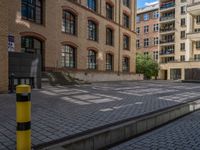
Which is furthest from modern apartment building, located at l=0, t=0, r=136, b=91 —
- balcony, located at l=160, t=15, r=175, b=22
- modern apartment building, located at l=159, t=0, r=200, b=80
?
balcony, located at l=160, t=15, r=175, b=22

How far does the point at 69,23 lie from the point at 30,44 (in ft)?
20.1

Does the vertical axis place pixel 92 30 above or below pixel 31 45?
above

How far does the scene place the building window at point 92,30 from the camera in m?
26.4

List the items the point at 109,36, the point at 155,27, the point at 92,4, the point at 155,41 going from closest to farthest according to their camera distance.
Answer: the point at 92,4 < the point at 109,36 < the point at 155,27 < the point at 155,41

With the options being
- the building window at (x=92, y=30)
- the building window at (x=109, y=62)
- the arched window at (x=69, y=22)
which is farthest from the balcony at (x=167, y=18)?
the arched window at (x=69, y=22)

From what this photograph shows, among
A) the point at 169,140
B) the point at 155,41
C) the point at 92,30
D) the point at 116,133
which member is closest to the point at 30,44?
the point at 92,30

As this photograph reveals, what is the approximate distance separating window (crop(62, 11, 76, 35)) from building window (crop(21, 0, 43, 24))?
343 centimetres

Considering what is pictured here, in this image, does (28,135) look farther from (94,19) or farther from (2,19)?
(94,19)

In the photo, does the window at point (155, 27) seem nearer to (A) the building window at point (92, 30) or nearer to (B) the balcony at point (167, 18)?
(B) the balcony at point (167, 18)

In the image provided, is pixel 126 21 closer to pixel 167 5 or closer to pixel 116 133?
pixel 167 5

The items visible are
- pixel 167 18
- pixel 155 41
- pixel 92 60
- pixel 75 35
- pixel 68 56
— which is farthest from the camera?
pixel 155 41

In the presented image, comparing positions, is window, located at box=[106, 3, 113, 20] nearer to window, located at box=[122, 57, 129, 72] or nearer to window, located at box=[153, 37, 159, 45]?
window, located at box=[122, 57, 129, 72]

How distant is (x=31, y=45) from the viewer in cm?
1883

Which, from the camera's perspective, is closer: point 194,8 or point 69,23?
point 69,23
